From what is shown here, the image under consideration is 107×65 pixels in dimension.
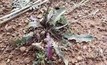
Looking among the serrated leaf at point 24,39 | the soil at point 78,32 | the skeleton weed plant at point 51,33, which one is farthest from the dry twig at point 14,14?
the serrated leaf at point 24,39

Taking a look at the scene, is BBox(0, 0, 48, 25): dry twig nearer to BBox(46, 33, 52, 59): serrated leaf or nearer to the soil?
the soil

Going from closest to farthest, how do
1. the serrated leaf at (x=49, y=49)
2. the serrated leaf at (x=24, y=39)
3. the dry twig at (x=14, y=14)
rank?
the serrated leaf at (x=49, y=49) → the serrated leaf at (x=24, y=39) → the dry twig at (x=14, y=14)

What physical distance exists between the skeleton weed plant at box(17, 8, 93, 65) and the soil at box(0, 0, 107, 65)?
6cm

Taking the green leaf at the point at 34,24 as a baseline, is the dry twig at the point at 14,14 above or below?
above

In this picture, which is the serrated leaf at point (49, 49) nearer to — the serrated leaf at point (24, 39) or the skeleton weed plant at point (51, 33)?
the skeleton weed plant at point (51, 33)

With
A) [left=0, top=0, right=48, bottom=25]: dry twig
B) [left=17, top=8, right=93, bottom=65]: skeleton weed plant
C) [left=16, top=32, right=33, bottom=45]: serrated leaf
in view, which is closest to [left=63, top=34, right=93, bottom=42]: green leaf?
[left=17, top=8, right=93, bottom=65]: skeleton weed plant

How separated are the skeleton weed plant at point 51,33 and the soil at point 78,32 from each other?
0.06 meters

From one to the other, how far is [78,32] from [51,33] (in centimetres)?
22

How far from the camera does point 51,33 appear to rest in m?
1.75

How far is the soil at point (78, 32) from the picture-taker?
1.61m

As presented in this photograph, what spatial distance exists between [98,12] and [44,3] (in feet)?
1.66

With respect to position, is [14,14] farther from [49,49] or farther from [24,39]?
[49,49]

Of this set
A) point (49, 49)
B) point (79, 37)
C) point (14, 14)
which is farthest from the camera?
point (14, 14)

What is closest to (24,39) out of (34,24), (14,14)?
(34,24)
